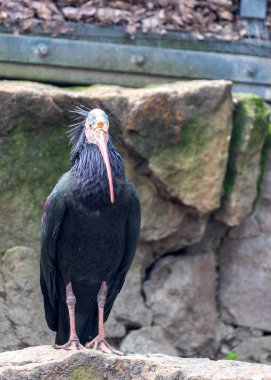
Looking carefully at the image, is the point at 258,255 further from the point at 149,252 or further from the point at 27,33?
the point at 27,33

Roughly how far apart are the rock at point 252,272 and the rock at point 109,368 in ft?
9.37

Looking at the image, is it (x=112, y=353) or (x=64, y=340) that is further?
(x=64, y=340)

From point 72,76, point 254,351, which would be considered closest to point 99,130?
point 72,76

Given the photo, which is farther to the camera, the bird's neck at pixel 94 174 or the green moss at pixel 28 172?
the green moss at pixel 28 172

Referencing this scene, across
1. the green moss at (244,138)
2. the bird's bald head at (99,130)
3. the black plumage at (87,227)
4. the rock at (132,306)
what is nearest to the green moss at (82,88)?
the green moss at (244,138)

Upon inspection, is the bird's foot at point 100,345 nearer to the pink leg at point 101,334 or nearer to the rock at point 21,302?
the pink leg at point 101,334

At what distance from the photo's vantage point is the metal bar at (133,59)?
28.3 feet

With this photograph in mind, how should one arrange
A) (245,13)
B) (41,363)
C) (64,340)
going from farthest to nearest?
(245,13) < (64,340) < (41,363)

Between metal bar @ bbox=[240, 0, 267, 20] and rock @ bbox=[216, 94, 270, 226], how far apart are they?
111cm

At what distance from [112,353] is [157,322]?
2390 millimetres

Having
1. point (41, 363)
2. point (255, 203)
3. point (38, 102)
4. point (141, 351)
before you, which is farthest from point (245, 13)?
point (41, 363)

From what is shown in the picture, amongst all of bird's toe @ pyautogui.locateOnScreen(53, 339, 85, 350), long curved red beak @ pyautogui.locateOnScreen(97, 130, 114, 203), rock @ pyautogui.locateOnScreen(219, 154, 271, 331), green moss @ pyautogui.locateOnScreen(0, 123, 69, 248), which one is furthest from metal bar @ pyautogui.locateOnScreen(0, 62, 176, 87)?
bird's toe @ pyautogui.locateOnScreen(53, 339, 85, 350)

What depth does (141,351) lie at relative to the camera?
839 centimetres

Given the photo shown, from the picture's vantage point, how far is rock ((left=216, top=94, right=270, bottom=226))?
27.2ft
